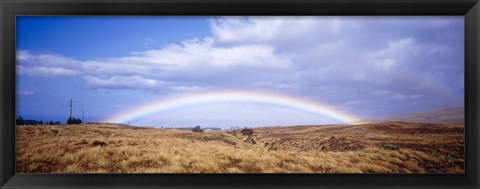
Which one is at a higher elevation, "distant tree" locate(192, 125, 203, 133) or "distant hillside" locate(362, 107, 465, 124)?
"distant hillside" locate(362, 107, 465, 124)

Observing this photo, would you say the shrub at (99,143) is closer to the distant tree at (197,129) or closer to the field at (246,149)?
the field at (246,149)

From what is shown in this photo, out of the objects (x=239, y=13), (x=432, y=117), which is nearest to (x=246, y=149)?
(x=239, y=13)

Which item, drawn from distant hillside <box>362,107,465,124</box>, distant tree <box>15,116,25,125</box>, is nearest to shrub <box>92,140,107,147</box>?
distant tree <box>15,116,25,125</box>

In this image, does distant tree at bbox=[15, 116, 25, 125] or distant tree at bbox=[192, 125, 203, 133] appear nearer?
distant tree at bbox=[15, 116, 25, 125]

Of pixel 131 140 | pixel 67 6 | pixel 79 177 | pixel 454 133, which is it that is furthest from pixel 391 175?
pixel 67 6

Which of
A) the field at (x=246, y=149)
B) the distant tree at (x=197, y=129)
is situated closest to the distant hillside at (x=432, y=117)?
the field at (x=246, y=149)

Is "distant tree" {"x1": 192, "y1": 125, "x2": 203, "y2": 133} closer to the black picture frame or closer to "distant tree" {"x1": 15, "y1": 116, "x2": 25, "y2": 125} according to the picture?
the black picture frame

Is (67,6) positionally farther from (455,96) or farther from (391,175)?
(455,96)
